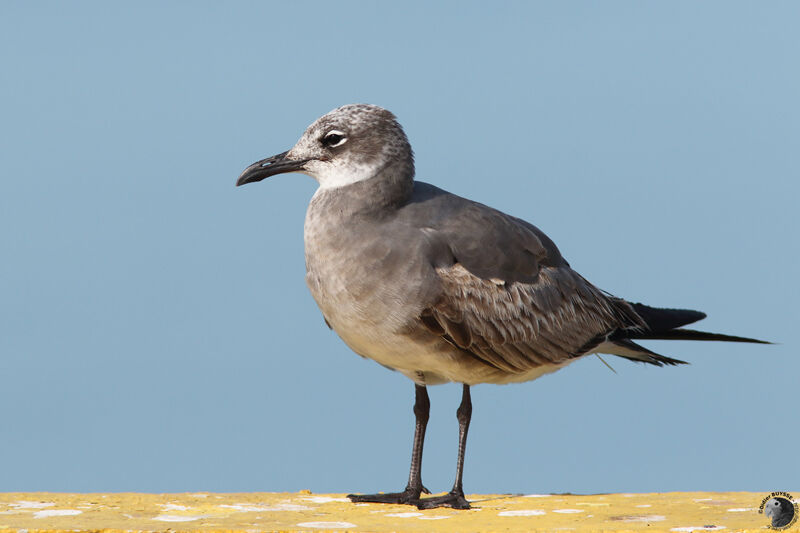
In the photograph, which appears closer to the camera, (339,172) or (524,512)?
(524,512)

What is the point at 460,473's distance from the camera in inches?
299

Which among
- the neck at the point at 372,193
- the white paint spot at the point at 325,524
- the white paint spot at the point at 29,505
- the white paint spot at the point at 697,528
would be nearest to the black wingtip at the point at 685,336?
the neck at the point at 372,193

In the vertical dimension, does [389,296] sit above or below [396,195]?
below

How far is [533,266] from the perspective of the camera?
7.90m

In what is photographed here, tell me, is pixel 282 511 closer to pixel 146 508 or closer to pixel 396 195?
pixel 146 508

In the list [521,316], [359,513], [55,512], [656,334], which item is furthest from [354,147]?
[55,512]

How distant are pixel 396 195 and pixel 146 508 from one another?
2.57m

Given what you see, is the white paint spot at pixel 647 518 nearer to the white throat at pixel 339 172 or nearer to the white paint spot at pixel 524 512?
the white paint spot at pixel 524 512

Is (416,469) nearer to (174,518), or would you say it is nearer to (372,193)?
(174,518)

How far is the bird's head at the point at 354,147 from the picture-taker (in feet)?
24.6

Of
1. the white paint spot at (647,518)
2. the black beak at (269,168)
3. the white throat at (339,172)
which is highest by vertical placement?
the black beak at (269,168)

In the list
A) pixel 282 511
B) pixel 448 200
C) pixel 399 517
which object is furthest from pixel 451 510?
pixel 448 200

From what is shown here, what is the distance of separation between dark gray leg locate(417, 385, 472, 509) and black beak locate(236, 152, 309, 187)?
1899 millimetres

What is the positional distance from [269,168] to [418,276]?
4.65ft
